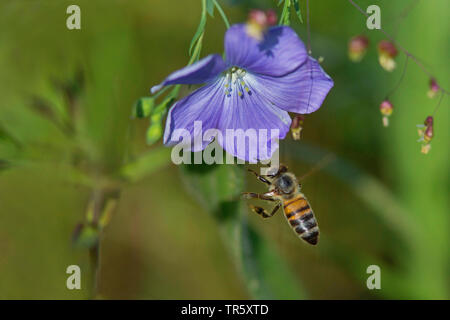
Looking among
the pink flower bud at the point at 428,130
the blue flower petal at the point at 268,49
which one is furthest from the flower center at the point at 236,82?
the pink flower bud at the point at 428,130

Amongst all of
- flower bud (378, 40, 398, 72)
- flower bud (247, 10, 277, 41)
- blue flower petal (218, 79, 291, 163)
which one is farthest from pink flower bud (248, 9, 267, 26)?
blue flower petal (218, 79, 291, 163)

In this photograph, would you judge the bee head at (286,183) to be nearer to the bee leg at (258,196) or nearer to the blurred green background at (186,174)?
the bee leg at (258,196)

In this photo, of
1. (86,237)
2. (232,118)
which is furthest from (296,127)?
(86,237)

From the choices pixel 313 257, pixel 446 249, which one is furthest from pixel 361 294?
pixel 446 249

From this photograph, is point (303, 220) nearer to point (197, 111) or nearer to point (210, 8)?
point (197, 111)
